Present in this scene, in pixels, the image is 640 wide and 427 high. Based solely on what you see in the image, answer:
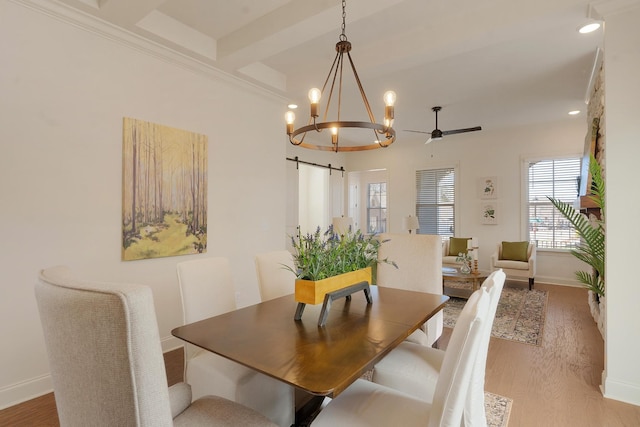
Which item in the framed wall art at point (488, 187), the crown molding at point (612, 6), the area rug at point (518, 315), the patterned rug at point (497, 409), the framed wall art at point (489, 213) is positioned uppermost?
the crown molding at point (612, 6)

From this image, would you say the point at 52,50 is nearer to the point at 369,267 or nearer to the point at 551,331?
the point at 369,267

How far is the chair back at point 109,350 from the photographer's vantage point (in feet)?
2.35

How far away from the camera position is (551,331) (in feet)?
11.6

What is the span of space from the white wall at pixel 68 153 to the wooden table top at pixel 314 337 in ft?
4.87

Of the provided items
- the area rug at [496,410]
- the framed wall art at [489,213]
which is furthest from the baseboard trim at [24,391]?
the framed wall art at [489,213]

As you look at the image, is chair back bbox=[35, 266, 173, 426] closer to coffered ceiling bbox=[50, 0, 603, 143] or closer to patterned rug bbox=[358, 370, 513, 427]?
patterned rug bbox=[358, 370, 513, 427]

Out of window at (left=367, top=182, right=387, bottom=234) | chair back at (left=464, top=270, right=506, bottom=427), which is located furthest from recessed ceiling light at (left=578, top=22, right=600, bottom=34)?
window at (left=367, top=182, right=387, bottom=234)

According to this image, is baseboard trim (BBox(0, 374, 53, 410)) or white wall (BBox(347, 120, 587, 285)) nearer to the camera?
baseboard trim (BBox(0, 374, 53, 410))

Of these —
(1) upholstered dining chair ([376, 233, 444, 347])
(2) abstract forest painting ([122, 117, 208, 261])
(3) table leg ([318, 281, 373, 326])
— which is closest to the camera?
(3) table leg ([318, 281, 373, 326])

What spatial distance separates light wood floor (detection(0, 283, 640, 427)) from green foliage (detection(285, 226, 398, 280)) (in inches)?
53.4

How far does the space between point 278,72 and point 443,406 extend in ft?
12.2

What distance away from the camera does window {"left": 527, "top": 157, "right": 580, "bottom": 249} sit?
5.78 meters

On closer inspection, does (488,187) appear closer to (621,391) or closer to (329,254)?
(621,391)

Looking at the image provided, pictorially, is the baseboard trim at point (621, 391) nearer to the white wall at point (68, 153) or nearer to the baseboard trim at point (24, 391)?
the white wall at point (68, 153)
